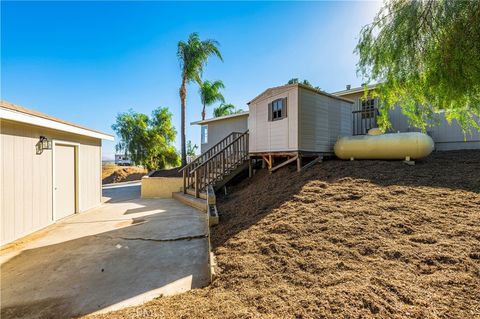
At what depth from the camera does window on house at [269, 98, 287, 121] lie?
259 inches

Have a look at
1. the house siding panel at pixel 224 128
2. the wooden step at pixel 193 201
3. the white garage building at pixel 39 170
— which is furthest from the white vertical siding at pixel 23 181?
the house siding panel at pixel 224 128

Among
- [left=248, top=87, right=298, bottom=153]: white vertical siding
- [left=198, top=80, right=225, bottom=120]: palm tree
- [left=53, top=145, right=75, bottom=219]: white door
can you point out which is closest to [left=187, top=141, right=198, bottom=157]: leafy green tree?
[left=198, top=80, right=225, bottom=120]: palm tree

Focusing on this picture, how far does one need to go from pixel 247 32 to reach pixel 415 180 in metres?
7.61

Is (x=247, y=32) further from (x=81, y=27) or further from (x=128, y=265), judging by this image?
(x=128, y=265)

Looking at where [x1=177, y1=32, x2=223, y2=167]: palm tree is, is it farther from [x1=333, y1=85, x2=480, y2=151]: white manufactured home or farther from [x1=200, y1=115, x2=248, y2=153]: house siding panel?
[x1=333, y1=85, x2=480, y2=151]: white manufactured home

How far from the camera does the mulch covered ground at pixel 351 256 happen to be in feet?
5.79

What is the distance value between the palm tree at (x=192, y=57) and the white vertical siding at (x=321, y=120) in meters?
7.94

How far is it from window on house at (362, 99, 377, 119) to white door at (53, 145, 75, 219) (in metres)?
10.6

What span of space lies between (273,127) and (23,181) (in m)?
6.39

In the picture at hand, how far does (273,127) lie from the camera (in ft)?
23.2

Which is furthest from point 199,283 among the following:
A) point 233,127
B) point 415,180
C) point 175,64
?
point 175,64

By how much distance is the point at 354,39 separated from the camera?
4895mm

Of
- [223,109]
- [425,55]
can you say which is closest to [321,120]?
[425,55]

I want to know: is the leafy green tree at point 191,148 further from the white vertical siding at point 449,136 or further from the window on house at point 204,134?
the white vertical siding at point 449,136
